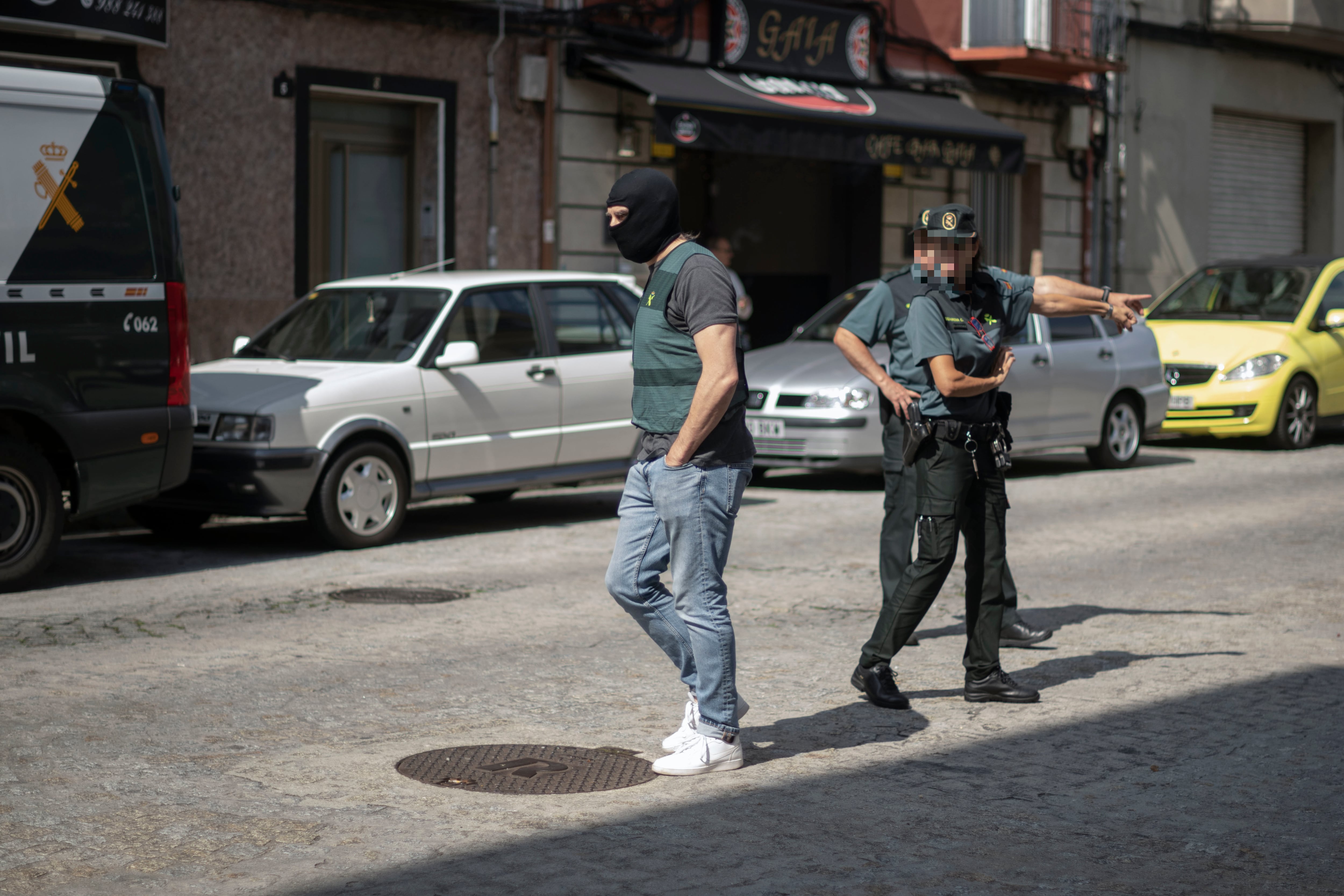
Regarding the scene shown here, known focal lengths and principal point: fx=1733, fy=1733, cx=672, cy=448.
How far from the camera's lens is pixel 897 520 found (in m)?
7.40

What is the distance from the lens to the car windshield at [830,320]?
14820 millimetres

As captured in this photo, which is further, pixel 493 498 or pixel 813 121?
pixel 813 121

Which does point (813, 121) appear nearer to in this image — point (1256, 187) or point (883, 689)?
point (1256, 187)

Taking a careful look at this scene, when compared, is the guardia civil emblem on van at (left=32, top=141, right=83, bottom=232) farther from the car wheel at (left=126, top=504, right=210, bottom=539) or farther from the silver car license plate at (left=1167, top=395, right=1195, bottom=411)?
the silver car license plate at (left=1167, top=395, right=1195, bottom=411)

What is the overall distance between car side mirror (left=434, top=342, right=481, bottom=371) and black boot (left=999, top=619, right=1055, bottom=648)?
426cm

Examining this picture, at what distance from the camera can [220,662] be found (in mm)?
6879

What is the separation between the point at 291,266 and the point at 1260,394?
9.48m

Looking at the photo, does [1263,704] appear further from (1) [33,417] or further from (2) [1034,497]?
(2) [1034,497]

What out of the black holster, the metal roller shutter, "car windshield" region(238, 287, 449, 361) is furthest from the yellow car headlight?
the black holster

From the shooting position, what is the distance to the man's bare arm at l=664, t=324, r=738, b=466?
4.96 meters

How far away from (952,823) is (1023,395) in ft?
32.3

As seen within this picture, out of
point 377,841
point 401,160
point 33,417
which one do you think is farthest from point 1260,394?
point 377,841

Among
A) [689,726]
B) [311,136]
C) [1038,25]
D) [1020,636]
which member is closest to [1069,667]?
[1020,636]

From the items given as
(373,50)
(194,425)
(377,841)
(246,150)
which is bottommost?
(377,841)
